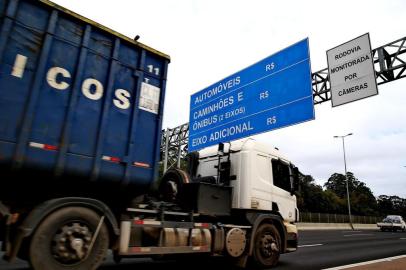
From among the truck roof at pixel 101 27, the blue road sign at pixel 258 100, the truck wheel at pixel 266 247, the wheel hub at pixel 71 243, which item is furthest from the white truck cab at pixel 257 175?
the wheel hub at pixel 71 243

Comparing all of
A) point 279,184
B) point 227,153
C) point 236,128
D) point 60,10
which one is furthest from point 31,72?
point 236,128

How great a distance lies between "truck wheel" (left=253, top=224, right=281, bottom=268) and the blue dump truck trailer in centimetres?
74

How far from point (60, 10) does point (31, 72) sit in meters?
1.09

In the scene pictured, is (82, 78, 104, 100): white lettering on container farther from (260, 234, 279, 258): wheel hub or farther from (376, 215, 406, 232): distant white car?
(376, 215, 406, 232): distant white car

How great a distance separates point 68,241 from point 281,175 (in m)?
5.33

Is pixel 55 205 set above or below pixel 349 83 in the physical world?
below

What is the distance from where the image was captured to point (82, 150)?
15.1ft

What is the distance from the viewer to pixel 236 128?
36.2 feet

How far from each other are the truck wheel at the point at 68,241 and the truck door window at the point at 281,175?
454 cm

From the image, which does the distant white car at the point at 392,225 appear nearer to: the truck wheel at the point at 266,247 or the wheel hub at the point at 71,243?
the truck wheel at the point at 266,247

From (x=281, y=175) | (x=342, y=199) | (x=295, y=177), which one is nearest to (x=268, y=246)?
(x=281, y=175)

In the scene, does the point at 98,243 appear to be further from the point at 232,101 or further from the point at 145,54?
the point at 232,101

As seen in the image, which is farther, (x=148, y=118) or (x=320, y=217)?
(x=320, y=217)

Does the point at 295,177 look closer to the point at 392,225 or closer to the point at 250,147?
the point at 250,147
